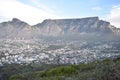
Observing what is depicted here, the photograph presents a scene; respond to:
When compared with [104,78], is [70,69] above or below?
below

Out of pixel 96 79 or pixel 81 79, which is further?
pixel 81 79

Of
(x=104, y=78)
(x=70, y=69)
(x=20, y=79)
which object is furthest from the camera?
(x=70, y=69)

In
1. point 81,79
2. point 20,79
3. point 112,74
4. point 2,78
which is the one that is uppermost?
point 112,74

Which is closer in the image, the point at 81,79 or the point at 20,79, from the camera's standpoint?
the point at 81,79

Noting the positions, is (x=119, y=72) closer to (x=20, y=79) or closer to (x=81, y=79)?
(x=81, y=79)

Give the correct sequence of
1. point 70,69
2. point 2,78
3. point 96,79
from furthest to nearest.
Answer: point 2,78 → point 70,69 → point 96,79

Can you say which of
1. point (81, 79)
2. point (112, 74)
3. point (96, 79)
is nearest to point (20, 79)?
Answer: point (81, 79)

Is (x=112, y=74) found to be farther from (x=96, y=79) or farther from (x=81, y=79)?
(x=81, y=79)

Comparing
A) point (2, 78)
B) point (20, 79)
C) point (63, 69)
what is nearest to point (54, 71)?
point (63, 69)

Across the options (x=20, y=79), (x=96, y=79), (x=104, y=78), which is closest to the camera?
(x=104, y=78)
